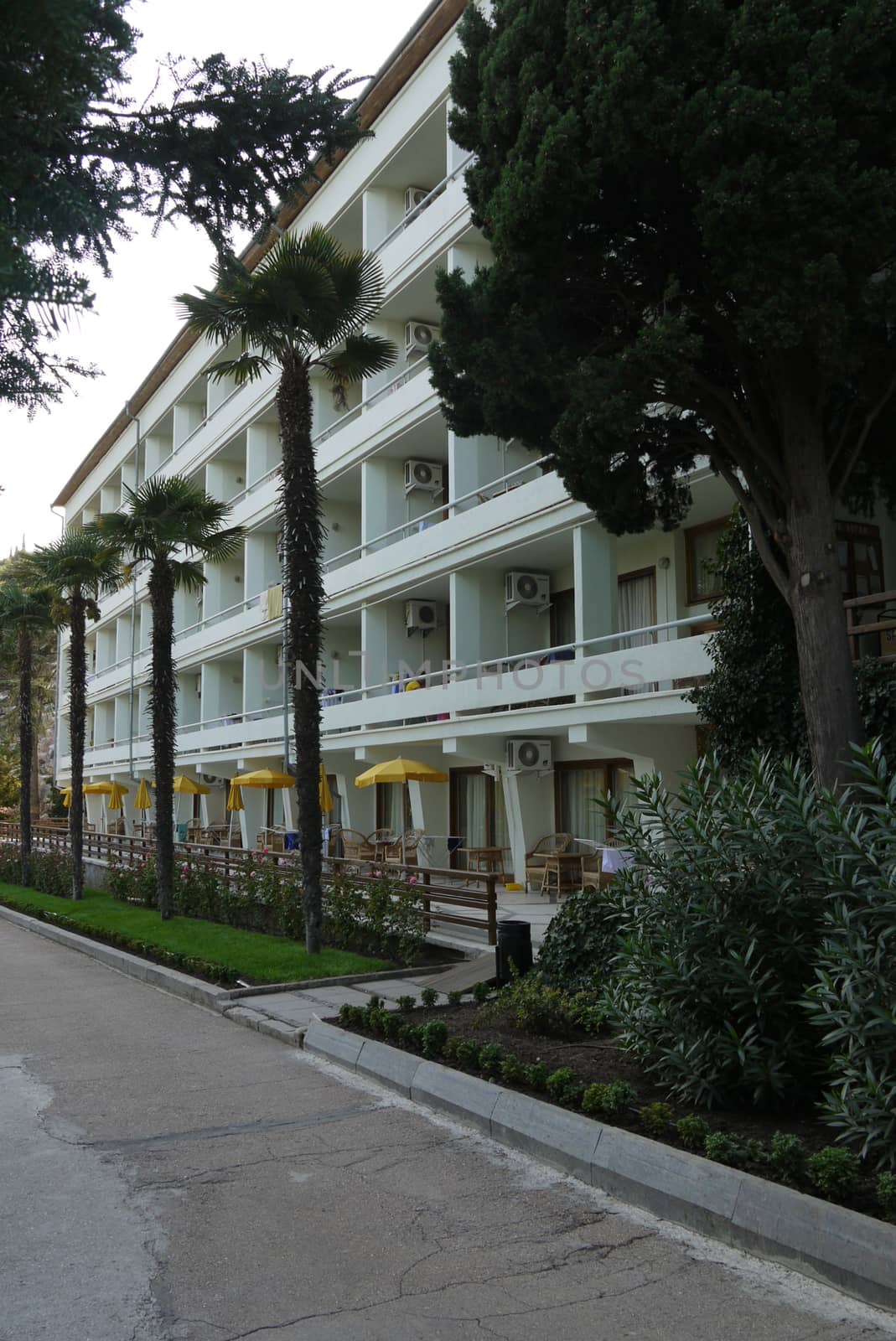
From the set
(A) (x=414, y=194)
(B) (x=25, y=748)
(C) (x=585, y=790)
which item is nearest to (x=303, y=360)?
(C) (x=585, y=790)

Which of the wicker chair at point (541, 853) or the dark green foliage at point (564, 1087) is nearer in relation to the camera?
the dark green foliage at point (564, 1087)

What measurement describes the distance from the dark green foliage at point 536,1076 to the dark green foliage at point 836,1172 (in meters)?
2.24

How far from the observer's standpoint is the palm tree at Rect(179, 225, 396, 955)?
13656mm

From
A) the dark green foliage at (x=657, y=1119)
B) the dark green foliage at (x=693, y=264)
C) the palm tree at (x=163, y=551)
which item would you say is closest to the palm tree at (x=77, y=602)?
the palm tree at (x=163, y=551)

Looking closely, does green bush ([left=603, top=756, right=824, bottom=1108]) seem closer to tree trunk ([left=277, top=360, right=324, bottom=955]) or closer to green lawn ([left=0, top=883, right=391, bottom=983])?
green lawn ([left=0, top=883, right=391, bottom=983])

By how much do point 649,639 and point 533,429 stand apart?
10277mm

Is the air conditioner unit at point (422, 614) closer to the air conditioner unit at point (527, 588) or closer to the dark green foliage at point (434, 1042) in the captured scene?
the air conditioner unit at point (527, 588)

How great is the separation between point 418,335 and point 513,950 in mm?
19286

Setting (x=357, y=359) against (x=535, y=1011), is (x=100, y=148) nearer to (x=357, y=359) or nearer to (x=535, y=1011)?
(x=535, y=1011)

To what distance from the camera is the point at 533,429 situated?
11.2 meters

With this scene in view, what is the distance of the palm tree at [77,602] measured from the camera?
2331 cm

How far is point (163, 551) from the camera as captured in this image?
1969cm

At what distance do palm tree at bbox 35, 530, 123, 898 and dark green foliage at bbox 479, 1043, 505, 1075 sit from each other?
1641 centimetres

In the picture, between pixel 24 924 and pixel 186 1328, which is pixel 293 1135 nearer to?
pixel 186 1328
